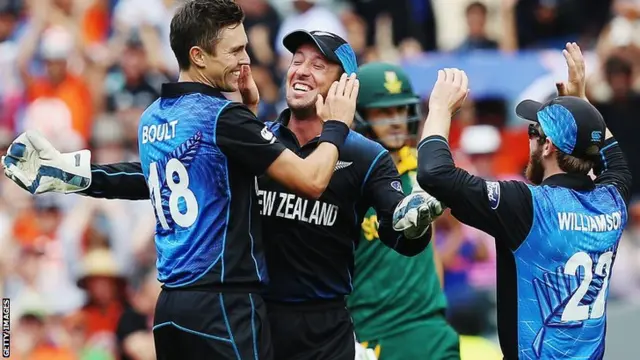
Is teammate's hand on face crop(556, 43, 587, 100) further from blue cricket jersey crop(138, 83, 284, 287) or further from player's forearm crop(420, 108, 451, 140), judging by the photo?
blue cricket jersey crop(138, 83, 284, 287)

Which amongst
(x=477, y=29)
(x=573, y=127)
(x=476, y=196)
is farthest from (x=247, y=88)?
(x=477, y=29)

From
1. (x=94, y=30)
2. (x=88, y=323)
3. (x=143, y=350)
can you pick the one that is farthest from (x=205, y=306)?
(x=94, y=30)

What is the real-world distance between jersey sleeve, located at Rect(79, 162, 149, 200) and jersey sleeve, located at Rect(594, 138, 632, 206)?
2.14 m

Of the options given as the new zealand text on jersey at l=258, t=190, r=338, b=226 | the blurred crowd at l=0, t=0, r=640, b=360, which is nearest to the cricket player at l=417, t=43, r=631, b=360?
the new zealand text on jersey at l=258, t=190, r=338, b=226

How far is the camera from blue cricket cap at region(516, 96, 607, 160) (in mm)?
5863

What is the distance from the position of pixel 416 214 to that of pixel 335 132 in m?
0.50

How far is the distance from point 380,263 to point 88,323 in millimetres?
4135

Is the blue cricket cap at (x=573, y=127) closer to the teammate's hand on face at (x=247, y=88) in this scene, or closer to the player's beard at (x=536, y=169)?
the player's beard at (x=536, y=169)

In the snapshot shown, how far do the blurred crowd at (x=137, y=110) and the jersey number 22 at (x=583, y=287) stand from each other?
4.00m

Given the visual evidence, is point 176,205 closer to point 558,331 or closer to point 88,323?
point 558,331

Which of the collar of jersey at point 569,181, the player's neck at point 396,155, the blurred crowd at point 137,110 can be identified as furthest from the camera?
the blurred crowd at point 137,110

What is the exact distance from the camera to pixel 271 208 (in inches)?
243

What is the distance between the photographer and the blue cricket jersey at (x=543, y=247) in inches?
226

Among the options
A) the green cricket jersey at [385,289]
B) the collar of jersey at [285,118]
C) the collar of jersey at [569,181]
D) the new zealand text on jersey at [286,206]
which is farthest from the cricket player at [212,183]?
the green cricket jersey at [385,289]
